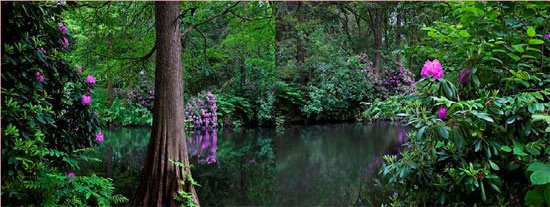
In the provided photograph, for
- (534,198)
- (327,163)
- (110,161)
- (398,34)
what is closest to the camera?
(534,198)

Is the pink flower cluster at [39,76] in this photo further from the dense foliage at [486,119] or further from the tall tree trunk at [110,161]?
the tall tree trunk at [110,161]

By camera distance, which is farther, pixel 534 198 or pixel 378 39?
pixel 378 39

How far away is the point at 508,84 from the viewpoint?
1.81m

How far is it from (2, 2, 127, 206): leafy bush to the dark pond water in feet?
8.01

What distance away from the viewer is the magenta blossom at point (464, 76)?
1875 mm

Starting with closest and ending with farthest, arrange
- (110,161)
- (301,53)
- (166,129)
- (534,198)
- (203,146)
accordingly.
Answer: (534,198)
(166,129)
(110,161)
(203,146)
(301,53)

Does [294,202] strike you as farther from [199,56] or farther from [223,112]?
[223,112]

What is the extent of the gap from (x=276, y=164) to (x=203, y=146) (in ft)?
7.81

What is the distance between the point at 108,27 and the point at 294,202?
347cm

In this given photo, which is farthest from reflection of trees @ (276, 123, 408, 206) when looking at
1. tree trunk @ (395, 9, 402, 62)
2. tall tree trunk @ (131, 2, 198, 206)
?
tree trunk @ (395, 9, 402, 62)

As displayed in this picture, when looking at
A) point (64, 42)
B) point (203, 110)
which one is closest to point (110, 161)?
point (203, 110)

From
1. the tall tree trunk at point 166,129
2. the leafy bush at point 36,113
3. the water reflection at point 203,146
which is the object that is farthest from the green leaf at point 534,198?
the water reflection at point 203,146

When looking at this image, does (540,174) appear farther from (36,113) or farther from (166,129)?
(166,129)

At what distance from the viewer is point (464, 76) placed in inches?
74.5
